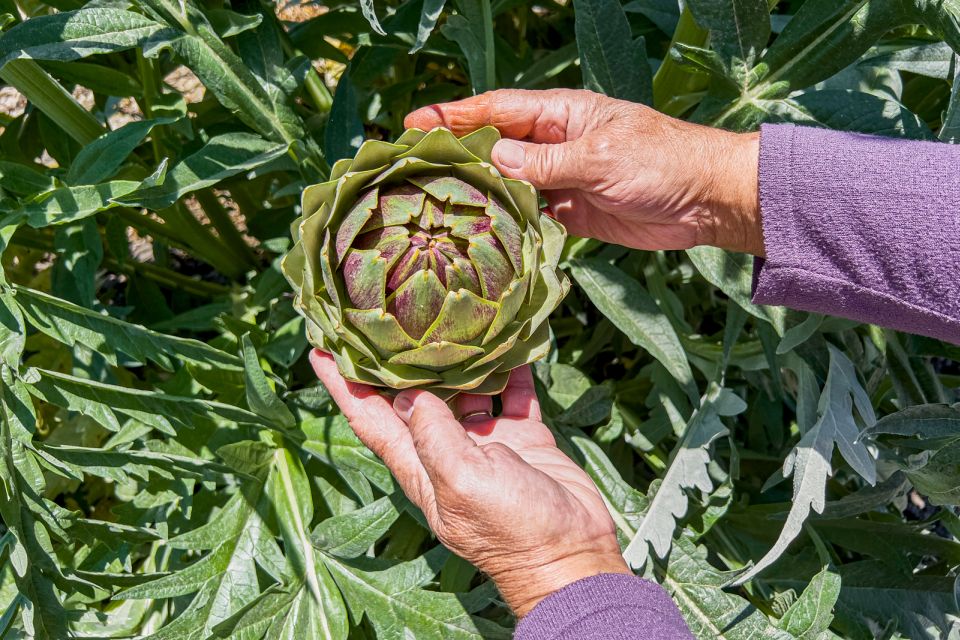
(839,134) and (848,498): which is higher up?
(839,134)

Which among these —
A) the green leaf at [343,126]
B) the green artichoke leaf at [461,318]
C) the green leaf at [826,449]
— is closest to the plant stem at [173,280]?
the green leaf at [343,126]

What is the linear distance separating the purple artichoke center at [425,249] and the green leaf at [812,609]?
520mm

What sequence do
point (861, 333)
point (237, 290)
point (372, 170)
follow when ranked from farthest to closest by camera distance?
1. point (237, 290)
2. point (861, 333)
3. point (372, 170)

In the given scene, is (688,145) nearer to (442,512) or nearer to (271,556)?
(442,512)

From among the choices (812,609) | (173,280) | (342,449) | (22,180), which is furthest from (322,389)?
(812,609)

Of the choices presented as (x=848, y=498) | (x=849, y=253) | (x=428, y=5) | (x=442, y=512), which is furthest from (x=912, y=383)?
(x=428, y=5)

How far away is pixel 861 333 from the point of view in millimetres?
1262

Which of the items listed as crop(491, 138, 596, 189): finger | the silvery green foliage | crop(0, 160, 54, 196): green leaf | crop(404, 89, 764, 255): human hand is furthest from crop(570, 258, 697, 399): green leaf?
crop(0, 160, 54, 196): green leaf

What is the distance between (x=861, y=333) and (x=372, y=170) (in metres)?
0.83

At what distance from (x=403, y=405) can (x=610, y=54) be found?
0.49 meters

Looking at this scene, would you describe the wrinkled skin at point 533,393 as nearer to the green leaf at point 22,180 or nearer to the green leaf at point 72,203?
the green leaf at point 72,203

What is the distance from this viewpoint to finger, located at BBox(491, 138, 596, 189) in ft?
2.93

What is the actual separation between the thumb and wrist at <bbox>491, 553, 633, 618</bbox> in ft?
1.32

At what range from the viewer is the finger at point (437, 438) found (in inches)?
32.1
